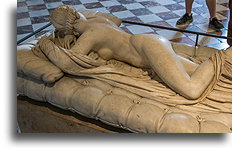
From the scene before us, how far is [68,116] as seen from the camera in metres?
1.99

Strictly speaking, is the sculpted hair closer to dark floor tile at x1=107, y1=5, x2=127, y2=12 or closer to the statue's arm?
the statue's arm

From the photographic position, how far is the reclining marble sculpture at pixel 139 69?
1.76m

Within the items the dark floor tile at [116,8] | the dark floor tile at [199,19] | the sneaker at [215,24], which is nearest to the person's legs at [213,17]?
the sneaker at [215,24]

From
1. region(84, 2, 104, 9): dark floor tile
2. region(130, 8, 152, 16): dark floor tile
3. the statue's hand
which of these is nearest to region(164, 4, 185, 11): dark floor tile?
region(130, 8, 152, 16): dark floor tile

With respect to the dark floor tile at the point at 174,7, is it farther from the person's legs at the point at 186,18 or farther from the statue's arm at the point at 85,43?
the statue's arm at the point at 85,43

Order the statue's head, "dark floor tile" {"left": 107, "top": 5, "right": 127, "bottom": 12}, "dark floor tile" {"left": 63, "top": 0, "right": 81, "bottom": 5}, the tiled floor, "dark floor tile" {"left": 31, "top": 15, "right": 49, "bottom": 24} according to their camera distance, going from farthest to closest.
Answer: "dark floor tile" {"left": 63, "top": 0, "right": 81, "bottom": 5} → "dark floor tile" {"left": 107, "top": 5, "right": 127, "bottom": 12} → "dark floor tile" {"left": 31, "top": 15, "right": 49, "bottom": 24} → the tiled floor → the statue's head

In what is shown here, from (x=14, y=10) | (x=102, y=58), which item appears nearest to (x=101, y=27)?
(x=102, y=58)

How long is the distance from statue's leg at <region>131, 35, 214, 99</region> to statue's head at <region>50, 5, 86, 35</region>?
0.56 m

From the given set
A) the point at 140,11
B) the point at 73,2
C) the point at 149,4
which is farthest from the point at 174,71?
the point at 73,2

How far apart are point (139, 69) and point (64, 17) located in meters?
0.66

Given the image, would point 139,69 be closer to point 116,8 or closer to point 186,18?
point 186,18

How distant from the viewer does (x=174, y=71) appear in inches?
70.3

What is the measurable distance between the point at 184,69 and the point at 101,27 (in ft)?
2.13

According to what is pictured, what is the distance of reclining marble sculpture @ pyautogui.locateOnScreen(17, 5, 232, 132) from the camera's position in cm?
176
